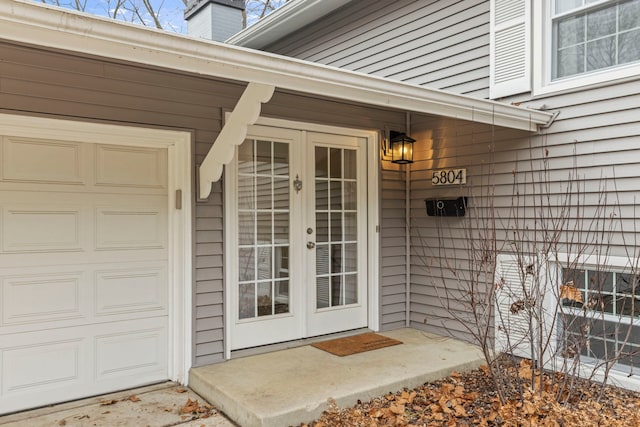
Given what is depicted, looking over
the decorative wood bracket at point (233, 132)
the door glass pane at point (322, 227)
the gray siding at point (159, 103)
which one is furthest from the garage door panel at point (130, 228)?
the door glass pane at point (322, 227)

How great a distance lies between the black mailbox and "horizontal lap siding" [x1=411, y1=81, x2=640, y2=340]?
8cm

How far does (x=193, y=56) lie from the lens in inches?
89.1

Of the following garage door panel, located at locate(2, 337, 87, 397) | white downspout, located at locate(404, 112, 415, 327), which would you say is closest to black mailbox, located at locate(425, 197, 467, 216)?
white downspout, located at locate(404, 112, 415, 327)

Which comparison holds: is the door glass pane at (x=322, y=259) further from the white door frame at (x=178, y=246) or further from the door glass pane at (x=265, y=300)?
the white door frame at (x=178, y=246)

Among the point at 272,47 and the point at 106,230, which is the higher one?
the point at 272,47

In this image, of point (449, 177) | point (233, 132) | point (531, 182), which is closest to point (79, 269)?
point (233, 132)

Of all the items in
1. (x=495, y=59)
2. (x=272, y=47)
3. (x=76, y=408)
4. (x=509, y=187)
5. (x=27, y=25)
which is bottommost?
(x=76, y=408)

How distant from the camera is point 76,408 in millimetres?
3057

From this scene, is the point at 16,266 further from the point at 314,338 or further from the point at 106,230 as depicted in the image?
the point at 314,338

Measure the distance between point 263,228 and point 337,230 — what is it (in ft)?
2.61

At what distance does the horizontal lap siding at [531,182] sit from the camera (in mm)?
3330

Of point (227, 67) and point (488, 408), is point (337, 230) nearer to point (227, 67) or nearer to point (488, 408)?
point (488, 408)

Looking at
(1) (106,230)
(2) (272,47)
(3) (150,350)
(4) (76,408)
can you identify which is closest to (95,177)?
(1) (106,230)

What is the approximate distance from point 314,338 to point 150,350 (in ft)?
4.68
